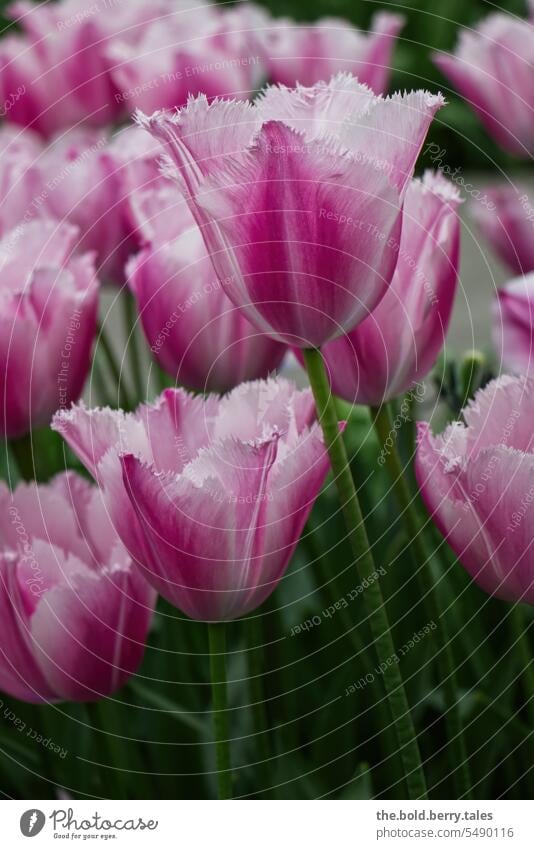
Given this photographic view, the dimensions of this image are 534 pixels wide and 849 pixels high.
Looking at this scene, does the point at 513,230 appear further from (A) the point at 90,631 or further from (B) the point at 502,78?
(A) the point at 90,631

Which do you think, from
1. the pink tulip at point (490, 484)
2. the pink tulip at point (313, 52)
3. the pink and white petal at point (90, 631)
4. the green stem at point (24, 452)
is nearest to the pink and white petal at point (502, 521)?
the pink tulip at point (490, 484)

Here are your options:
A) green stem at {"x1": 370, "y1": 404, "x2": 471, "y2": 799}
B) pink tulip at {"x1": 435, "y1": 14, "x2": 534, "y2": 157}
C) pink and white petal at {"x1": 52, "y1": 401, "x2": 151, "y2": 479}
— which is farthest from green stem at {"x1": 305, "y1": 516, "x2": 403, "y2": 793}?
pink tulip at {"x1": 435, "y1": 14, "x2": 534, "y2": 157}

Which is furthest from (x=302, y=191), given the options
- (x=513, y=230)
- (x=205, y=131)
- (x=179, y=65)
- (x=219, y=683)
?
(x=179, y=65)

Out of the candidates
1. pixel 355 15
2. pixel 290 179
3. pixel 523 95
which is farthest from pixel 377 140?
pixel 355 15

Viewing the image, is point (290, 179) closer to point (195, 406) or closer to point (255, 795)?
point (195, 406)

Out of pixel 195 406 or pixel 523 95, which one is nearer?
pixel 195 406

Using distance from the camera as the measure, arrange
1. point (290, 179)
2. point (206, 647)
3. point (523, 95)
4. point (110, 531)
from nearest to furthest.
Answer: point (290, 179)
point (110, 531)
point (206, 647)
point (523, 95)

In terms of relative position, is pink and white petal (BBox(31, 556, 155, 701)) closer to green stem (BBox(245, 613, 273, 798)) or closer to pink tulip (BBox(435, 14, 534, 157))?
green stem (BBox(245, 613, 273, 798))

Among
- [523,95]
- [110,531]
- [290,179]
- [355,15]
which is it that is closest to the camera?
[290,179]
